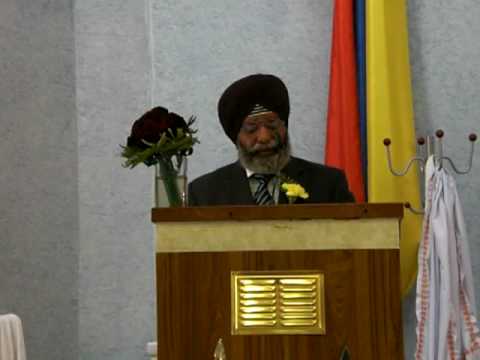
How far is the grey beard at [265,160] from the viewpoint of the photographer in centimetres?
343

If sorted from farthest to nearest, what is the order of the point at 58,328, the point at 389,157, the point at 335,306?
the point at 58,328 < the point at 389,157 < the point at 335,306

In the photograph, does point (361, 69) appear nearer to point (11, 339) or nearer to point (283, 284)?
point (11, 339)

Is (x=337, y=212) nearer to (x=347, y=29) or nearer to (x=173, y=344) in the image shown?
(x=173, y=344)

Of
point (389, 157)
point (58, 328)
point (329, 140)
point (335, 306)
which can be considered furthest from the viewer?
point (58, 328)

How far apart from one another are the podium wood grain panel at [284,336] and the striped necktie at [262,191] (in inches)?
31.7

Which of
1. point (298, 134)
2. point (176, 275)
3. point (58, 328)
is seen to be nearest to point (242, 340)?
point (176, 275)

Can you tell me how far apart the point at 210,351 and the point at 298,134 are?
261 cm

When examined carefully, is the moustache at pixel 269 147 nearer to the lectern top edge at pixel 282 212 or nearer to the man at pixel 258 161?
the man at pixel 258 161

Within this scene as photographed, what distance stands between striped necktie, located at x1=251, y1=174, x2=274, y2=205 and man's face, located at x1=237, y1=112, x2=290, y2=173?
43 millimetres

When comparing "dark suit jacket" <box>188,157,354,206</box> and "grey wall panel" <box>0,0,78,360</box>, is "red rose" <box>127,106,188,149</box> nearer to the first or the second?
"dark suit jacket" <box>188,157,354,206</box>

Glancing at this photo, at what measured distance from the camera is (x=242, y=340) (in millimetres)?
2395

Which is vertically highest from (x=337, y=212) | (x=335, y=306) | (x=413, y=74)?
(x=413, y=74)

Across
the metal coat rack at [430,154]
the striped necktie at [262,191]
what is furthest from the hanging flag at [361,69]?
Answer: the striped necktie at [262,191]

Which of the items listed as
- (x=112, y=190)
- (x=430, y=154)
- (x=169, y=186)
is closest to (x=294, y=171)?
(x=169, y=186)
